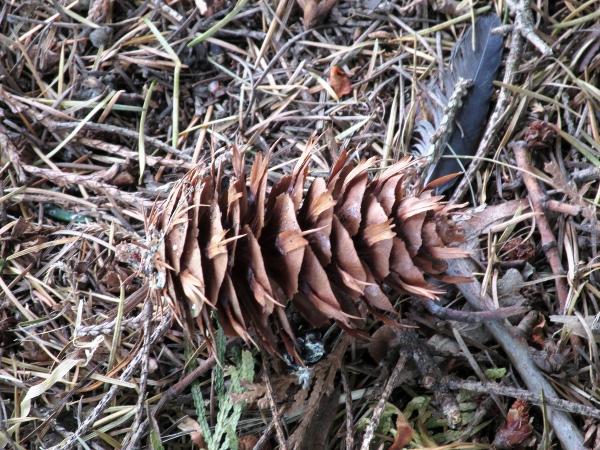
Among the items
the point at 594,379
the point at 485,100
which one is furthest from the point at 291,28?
the point at 594,379

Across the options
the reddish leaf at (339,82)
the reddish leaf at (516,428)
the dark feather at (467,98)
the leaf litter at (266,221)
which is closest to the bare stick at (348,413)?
the leaf litter at (266,221)

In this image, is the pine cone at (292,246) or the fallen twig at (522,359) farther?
the fallen twig at (522,359)

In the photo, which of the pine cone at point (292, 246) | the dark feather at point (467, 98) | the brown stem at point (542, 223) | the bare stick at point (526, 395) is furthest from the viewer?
the dark feather at point (467, 98)

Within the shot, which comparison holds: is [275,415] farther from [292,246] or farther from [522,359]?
[522,359]

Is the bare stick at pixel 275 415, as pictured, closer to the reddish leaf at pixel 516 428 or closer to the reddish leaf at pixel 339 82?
the reddish leaf at pixel 516 428

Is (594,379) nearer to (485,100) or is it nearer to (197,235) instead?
(485,100)

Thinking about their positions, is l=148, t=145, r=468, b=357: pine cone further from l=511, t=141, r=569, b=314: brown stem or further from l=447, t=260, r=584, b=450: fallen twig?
l=511, t=141, r=569, b=314: brown stem
